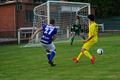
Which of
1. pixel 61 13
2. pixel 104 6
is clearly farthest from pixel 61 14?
pixel 104 6

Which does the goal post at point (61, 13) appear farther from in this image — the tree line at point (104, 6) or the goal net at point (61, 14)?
the tree line at point (104, 6)

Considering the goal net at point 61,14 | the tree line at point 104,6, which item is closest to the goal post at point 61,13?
the goal net at point 61,14

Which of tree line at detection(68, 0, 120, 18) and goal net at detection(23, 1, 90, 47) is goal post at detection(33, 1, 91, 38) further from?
tree line at detection(68, 0, 120, 18)

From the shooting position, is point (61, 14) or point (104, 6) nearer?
point (61, 14)

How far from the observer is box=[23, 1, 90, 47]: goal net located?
31.6 m

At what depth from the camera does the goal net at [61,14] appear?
104 feet

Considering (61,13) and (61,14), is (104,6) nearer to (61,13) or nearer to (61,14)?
(61,14)

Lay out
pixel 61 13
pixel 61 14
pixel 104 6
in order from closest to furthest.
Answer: pixel 61 13 → pixel 61 14 → pixel 104 6

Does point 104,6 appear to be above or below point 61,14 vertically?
above

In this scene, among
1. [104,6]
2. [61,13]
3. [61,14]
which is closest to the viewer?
[61,13]

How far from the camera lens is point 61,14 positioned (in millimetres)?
34562

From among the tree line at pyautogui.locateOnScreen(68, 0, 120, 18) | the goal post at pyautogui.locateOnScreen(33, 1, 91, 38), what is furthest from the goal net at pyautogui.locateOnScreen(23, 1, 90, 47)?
the tree line at pyautogui.locateOnScreen(68, 0, 120, 18)

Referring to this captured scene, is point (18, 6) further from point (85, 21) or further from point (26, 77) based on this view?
point (26, 77)

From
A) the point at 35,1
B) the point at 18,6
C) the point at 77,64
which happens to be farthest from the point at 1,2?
the point at 77,64
